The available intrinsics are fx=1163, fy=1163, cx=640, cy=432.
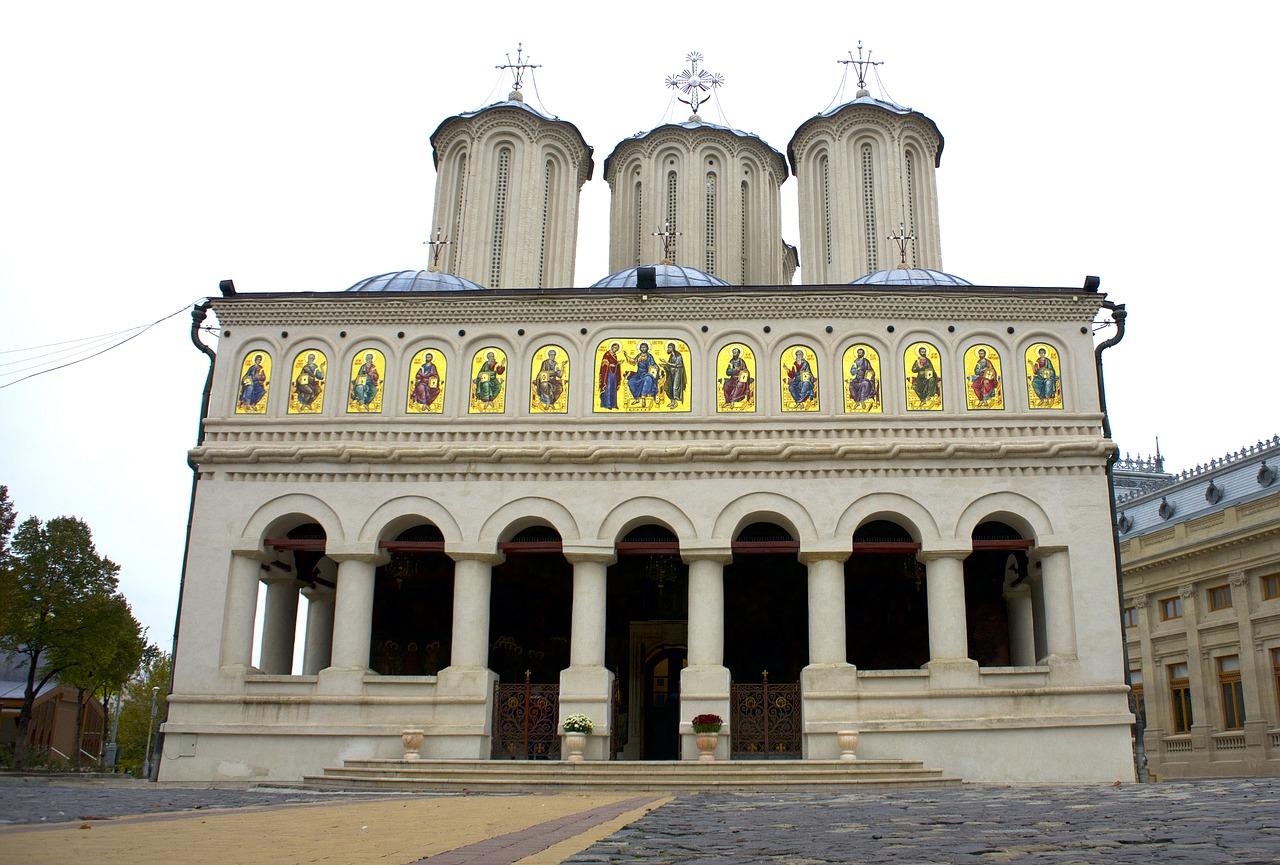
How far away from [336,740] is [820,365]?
1185cm

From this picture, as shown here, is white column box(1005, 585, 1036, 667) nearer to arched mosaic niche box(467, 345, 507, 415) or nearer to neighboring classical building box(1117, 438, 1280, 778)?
neighboring classical building box(1117, 438, 1280, 778)

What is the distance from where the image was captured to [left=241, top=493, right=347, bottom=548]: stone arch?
904 inches

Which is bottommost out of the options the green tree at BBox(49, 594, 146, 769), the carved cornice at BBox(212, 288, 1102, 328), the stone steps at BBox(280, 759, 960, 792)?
the stone steps at BBox(280, 759, 960, 792)

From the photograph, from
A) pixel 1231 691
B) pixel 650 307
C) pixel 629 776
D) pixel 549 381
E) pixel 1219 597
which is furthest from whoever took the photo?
pixel 1219 597

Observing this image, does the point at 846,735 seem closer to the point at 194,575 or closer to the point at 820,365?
the point at 820,365

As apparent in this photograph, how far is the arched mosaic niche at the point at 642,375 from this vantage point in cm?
2345

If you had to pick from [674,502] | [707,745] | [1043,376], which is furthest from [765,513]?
[1043,376]

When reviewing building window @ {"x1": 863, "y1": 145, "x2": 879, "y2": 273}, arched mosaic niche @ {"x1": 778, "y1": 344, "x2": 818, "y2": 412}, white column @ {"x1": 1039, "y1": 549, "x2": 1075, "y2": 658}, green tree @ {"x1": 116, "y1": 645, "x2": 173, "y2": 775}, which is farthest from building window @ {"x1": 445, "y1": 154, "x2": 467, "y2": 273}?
green tree @ {"x1": 116, "y1": 645, "x2": 173, "y2": 775}

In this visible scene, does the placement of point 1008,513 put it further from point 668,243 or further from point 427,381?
point 668,243

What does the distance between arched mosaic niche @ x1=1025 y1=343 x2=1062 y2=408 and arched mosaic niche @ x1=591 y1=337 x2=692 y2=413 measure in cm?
686

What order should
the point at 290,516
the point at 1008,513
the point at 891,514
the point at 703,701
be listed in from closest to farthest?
the point at 703,701
the point at 1008,513
the point at 891,514
the point at 290,516

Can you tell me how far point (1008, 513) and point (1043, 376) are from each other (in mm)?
3052

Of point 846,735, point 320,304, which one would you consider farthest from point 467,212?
point 846,735

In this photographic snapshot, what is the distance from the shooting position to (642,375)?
23672 mm
